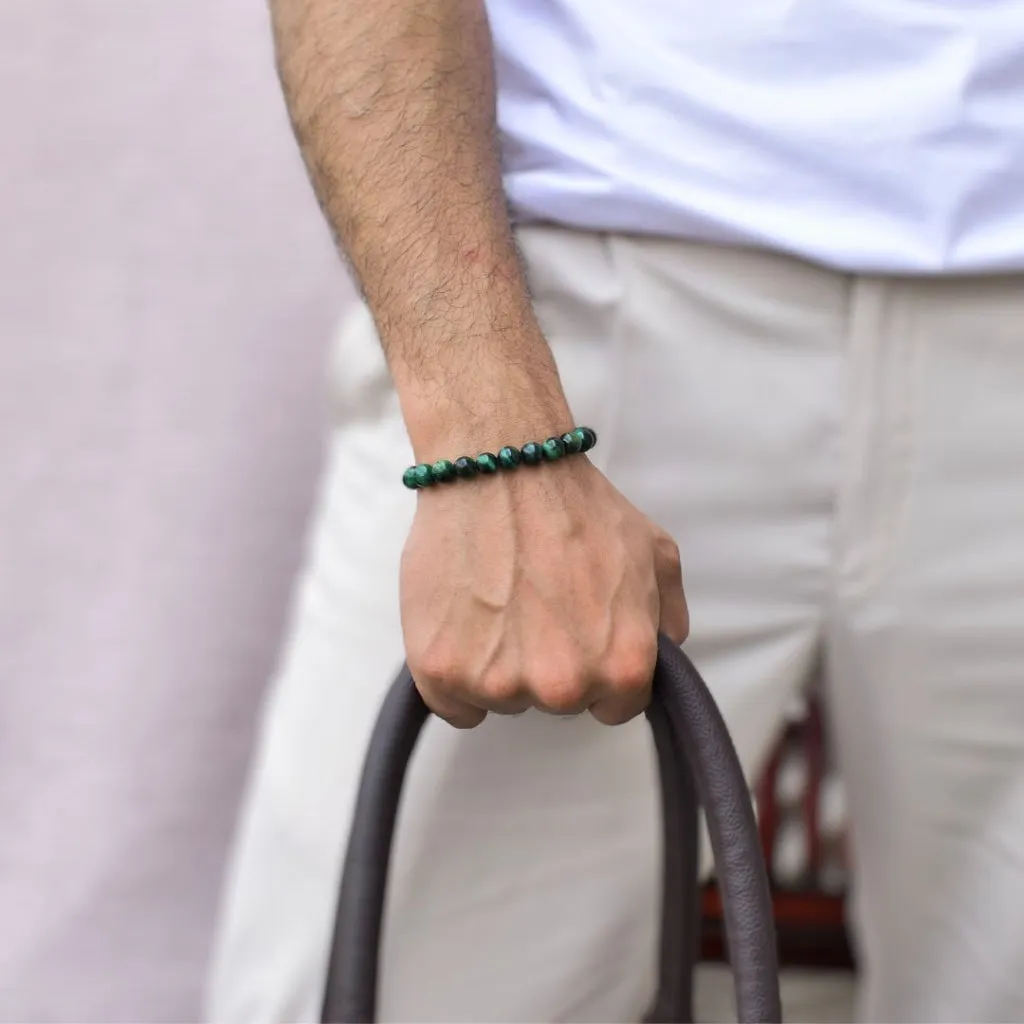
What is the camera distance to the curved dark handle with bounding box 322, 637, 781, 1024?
1.77 ft

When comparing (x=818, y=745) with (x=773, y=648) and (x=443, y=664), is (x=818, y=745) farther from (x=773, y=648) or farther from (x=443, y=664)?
A: (x=443, y=664)

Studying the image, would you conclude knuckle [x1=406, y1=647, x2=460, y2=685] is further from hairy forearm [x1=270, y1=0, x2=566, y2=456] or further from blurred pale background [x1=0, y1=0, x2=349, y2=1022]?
blurred pale background [x1=0, y1=0, x2=349, y2=1022]

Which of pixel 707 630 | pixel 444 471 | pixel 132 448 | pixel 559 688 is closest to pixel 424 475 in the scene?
pixel 444 471

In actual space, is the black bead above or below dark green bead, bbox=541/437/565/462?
below

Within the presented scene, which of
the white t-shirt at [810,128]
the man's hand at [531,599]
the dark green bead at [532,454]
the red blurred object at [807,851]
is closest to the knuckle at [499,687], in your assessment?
the man's hand at [531,599]

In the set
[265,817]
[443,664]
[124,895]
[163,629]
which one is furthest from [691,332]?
[124,895]

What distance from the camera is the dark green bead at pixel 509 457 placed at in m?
0.55

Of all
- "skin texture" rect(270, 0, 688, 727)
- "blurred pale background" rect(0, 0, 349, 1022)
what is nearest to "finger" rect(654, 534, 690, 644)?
"skin texture" rect(270, 0, 688, 727)

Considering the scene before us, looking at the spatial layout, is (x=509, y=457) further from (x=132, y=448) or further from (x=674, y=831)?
(x=132, y=448)

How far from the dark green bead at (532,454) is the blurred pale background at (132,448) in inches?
29.4

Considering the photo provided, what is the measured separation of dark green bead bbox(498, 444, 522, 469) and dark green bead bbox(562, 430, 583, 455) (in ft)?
0.08

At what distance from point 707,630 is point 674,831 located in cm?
12

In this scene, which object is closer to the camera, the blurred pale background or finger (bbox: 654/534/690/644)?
finger (bbox: 654/534/690/644)

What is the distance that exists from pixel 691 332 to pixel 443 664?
0.87 feet
